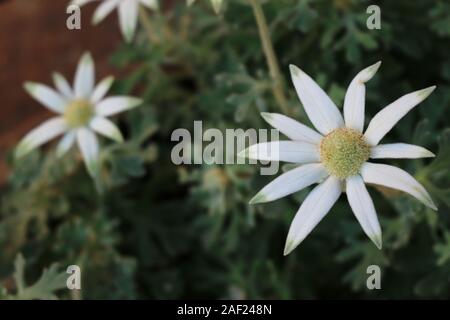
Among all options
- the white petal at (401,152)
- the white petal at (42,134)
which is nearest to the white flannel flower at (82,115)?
the white petal at (42,134)

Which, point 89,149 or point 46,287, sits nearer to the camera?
point 46,287

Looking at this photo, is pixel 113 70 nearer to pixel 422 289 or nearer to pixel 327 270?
pixel 327 270

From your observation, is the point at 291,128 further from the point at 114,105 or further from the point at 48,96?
the point at 48,96

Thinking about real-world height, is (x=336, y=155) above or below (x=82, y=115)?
below

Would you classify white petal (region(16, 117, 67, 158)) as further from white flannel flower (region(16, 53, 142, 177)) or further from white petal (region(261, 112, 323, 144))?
white petal (region(261, 112, 323, 144))

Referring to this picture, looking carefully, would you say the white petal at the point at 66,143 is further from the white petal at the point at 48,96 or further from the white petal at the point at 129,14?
the white petal at the point at 129,14

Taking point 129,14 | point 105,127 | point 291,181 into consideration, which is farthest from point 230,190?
point 291,181

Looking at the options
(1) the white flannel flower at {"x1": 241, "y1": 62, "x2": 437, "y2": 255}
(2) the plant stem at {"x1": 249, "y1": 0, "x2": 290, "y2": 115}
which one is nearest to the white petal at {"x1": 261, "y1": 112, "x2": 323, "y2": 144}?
(1) the white flannel flower at {"x1": 241, "y1": 62, "x2": 437, "y2": 255}

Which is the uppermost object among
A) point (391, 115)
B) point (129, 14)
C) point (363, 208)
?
point (129, 14)
